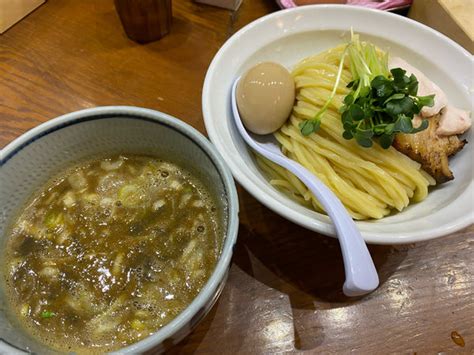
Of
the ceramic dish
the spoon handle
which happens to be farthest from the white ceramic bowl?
the ceramic dish

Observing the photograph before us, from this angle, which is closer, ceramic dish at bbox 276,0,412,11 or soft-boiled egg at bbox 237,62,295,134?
soft-boiled egg at bbox 237,62,295,134

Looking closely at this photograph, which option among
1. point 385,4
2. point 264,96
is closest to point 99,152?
point 264,96

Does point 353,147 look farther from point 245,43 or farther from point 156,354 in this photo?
point 156,354

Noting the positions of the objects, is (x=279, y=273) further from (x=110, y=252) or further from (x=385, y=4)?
(x=385, y=4)

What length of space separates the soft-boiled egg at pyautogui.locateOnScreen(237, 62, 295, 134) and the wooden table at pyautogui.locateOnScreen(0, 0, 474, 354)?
0.22m

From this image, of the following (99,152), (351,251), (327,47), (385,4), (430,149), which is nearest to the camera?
(351,251)

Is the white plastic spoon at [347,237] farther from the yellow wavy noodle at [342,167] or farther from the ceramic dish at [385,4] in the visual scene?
the ceramic dish at [385,4]

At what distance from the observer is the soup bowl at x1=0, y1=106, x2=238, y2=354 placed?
2.82ft

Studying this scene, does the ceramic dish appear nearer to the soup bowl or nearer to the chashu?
the chashu

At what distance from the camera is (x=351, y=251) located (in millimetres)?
927

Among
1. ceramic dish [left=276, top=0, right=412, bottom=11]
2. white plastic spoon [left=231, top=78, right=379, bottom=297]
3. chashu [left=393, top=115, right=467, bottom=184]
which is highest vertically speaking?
ceramic dish [left=276, top=0, right=412, bottom=11]

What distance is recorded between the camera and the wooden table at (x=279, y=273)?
1041 mm

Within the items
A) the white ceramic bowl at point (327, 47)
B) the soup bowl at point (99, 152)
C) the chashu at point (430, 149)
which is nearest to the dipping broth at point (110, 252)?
the soup bowl at point (99, 152)

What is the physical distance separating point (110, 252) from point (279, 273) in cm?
47
